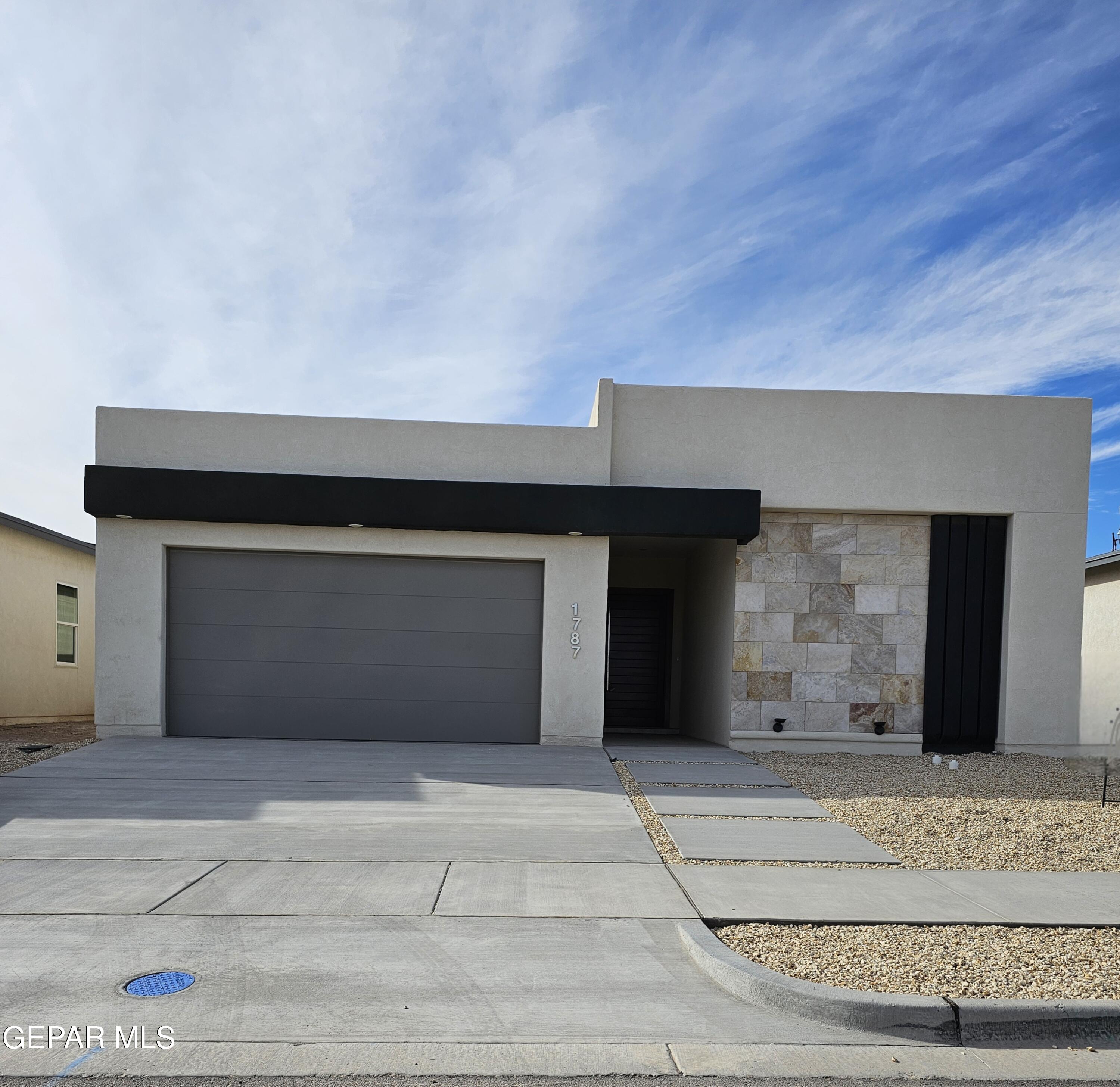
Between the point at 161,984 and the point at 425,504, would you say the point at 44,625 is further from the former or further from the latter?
the point at 161,984

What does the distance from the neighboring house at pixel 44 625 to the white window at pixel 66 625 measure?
2 cm

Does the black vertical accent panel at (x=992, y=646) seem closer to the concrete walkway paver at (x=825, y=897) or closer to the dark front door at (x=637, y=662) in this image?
the dark front door at (x=637, y=662)

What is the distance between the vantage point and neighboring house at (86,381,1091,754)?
37.9ft

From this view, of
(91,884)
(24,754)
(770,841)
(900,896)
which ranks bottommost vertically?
(24,754)

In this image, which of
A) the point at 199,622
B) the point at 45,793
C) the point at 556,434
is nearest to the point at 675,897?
the point at 45,793

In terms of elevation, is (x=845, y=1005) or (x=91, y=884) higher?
(x=845, y=1005)

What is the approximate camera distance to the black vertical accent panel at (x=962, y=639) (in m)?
12.2

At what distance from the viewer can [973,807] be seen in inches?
331

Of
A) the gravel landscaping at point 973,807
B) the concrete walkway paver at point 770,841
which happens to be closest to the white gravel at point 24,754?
the concrete walkway paver at point 770,841

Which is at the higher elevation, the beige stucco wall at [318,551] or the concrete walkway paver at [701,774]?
the beige stucco wall at [318,551]

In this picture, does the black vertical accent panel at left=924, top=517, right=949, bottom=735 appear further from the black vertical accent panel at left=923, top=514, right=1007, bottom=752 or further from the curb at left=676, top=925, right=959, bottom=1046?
the curb at left=676, top=925, right=959, bottom=1046

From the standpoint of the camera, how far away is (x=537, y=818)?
25.2 feet

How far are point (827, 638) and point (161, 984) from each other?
9.91 meters

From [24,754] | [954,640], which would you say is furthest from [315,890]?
[954,640]
